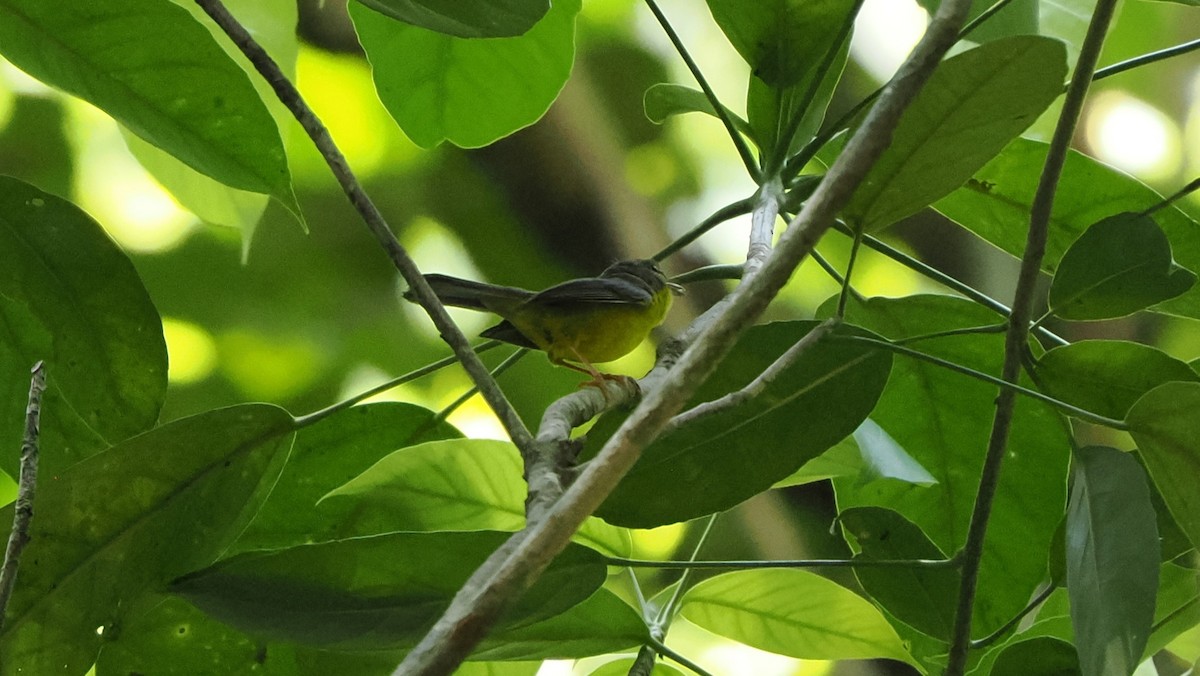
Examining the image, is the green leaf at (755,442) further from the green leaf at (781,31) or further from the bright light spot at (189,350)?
the bright light spot at (189,350)

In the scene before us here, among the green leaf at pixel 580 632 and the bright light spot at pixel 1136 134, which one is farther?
the bright light spot at pixel 1136 134

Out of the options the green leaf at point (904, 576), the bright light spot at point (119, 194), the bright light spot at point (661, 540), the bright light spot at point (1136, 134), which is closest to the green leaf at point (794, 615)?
the green leaf at point (904, 576)

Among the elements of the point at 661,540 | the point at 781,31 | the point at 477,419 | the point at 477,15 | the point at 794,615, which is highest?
the point at 477,419

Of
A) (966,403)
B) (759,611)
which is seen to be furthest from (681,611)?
(966,403)

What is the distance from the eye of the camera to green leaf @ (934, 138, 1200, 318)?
97 cm

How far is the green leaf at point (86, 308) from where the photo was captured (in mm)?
770

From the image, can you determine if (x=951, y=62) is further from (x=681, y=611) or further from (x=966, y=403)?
(x=681, y=611)

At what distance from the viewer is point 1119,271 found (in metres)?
0.76

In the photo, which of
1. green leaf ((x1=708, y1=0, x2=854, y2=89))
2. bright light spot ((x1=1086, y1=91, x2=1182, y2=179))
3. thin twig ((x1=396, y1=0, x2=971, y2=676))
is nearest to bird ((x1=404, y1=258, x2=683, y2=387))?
green leaf ((x1=708, y1=0, x2=854, y2=89))

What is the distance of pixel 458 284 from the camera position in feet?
3.27

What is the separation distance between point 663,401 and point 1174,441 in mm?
446

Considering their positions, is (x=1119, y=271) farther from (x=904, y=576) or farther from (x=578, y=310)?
(x=578, y=310)

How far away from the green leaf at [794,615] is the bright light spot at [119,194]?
Result: 1614 millimetres

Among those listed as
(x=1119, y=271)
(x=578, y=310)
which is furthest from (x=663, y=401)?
(x=578, y=310)
